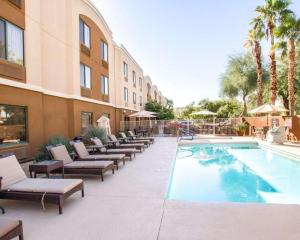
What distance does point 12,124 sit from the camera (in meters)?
8.93

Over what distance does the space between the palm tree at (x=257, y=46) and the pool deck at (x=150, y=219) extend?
17402 millimetres

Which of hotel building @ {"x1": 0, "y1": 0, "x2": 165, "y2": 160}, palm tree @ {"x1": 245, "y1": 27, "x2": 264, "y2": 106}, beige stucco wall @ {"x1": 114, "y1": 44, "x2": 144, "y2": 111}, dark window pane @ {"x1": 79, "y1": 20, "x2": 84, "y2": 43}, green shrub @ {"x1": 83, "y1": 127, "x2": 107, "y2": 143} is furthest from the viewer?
beige stucco wall @ {"x1": 114, "y1": 44, "x2": 144, "y2": 111}

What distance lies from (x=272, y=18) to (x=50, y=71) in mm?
16244

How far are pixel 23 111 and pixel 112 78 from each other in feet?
38.9

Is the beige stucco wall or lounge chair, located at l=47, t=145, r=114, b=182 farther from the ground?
the beige stucco wall

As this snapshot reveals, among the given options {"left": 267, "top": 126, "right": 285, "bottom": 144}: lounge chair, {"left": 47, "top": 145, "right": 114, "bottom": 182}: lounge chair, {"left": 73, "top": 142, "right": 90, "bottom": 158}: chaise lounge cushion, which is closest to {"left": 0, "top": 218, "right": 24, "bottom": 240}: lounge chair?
{"left": 47, "top": 145, "right": 114, "bottom": 182}: lounge chair

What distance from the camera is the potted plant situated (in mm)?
20719

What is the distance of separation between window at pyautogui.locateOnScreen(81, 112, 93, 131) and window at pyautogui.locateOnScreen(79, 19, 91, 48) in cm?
462

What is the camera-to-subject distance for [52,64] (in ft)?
38.4

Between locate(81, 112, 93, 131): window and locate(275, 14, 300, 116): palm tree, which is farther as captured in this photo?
locate(275, 14, 300, 116): palm tree

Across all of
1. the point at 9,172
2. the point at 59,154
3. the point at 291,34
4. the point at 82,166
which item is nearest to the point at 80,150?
the point at 59,154

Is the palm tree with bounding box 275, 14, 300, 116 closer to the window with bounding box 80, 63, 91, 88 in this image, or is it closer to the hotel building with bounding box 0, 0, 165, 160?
the hotel building with bounding box 0, 0, 165, 160

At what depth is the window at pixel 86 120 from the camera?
14.4m

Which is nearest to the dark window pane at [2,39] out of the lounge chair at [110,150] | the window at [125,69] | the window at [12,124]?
the window at [12,124]
